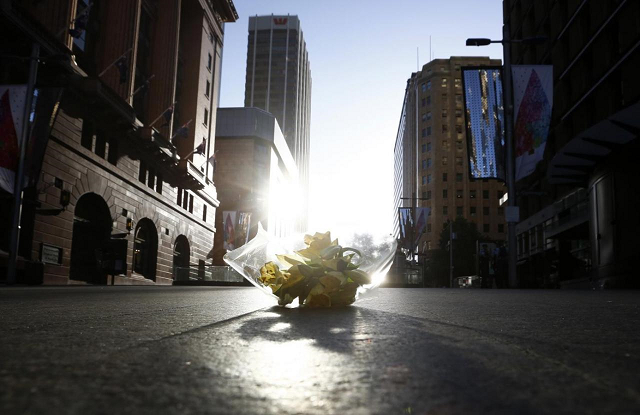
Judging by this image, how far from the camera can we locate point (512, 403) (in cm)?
89

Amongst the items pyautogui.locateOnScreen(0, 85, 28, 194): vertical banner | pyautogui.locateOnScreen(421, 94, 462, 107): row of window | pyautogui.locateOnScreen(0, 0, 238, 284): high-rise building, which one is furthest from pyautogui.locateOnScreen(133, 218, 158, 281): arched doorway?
pyautogui.locateOnScreen(421, 94, 462, 107): row of window

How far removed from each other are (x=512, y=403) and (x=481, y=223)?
306 feet

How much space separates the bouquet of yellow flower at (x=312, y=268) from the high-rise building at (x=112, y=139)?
1434cm

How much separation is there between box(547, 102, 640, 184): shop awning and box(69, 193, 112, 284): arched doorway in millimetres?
18660

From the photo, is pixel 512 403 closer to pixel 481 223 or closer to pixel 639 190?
pixel 639 190

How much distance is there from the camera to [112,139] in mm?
26250

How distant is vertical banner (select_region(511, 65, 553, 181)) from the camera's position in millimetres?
15648

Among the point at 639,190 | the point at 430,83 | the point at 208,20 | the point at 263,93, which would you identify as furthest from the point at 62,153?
the point at 263,93

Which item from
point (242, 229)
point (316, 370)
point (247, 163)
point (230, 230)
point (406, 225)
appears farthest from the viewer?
point (247, 163)

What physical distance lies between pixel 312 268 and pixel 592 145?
15.2 metres

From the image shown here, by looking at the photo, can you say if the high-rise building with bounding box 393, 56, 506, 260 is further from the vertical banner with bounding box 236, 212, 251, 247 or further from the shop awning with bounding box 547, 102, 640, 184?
the shop awning with bounding box 547, 102, 640, 184

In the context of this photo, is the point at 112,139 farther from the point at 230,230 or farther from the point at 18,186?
the point at 230,230

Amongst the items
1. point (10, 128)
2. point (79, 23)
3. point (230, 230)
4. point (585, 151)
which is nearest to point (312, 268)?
point (10, 128)

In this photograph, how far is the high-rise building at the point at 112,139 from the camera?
19.0 metres
